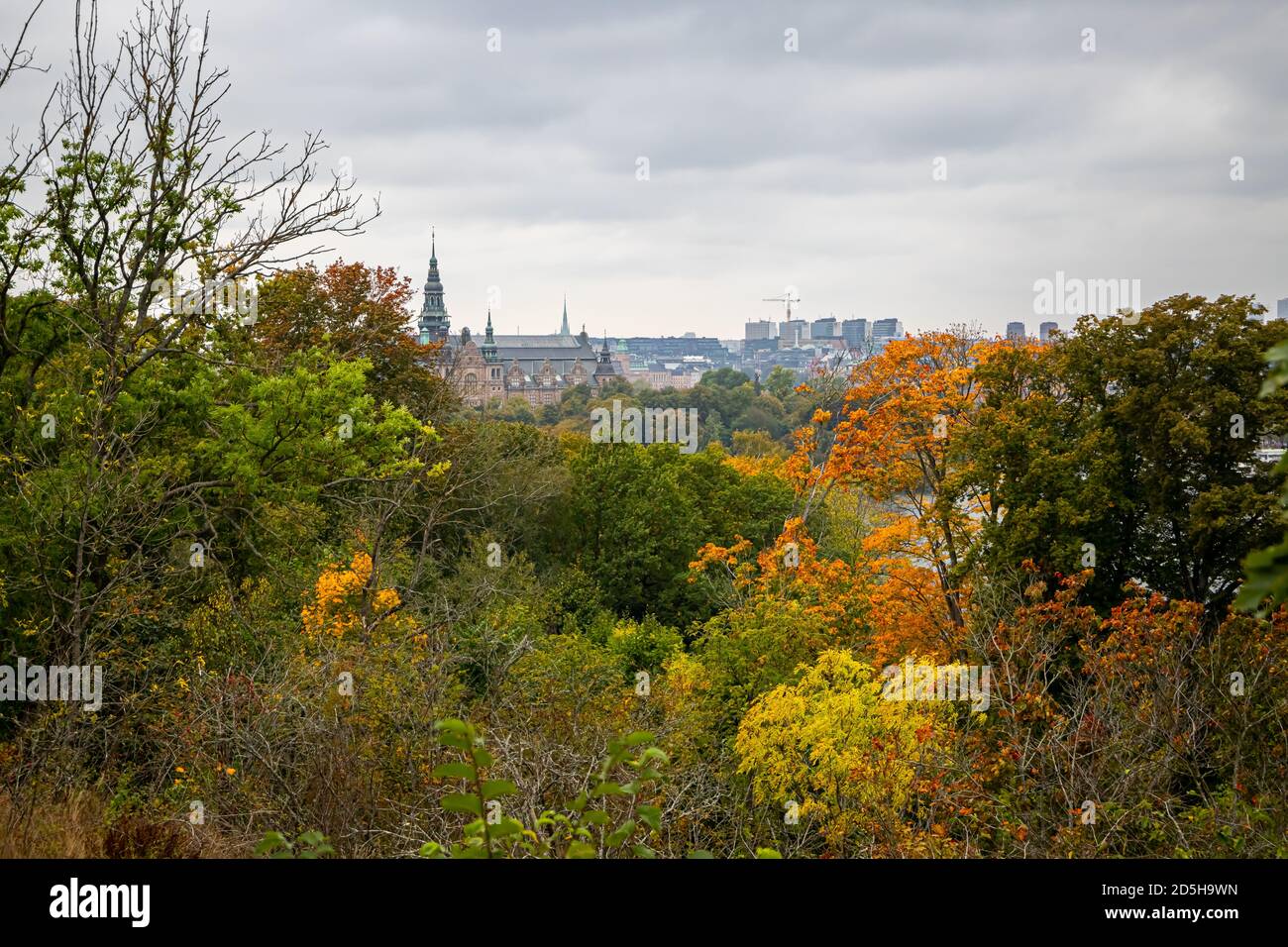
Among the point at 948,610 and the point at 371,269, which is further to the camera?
the point at 371,269

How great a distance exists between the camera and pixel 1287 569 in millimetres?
2041

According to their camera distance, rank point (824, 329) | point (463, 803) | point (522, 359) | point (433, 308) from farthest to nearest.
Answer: point (522, 359) < point (824, 329) < point (433, 308) < point (463, 803)

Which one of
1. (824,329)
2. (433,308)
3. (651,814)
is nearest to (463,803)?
(651,814)

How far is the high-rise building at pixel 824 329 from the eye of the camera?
150875 millimetres

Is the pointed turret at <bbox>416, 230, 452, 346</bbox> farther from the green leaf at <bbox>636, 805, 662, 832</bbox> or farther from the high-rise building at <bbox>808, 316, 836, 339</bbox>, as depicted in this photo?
the green leaf at <bbox>636, 805, 662, 832</bbox>

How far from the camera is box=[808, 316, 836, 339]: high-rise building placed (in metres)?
151

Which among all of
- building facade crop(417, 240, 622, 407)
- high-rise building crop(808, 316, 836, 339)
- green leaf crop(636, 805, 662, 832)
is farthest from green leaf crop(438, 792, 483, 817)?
high-rise building crop(808, 316, 836, 339)

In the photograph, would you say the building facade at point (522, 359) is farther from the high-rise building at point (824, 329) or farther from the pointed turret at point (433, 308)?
the high-rise building at point (824, 329)

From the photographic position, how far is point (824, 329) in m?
160

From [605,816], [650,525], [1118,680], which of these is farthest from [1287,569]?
[650,525]

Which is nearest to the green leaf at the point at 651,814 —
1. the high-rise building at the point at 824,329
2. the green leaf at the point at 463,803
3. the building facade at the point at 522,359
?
the green leaf at the point at 463,803

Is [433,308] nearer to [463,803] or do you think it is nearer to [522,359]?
[522,359]
